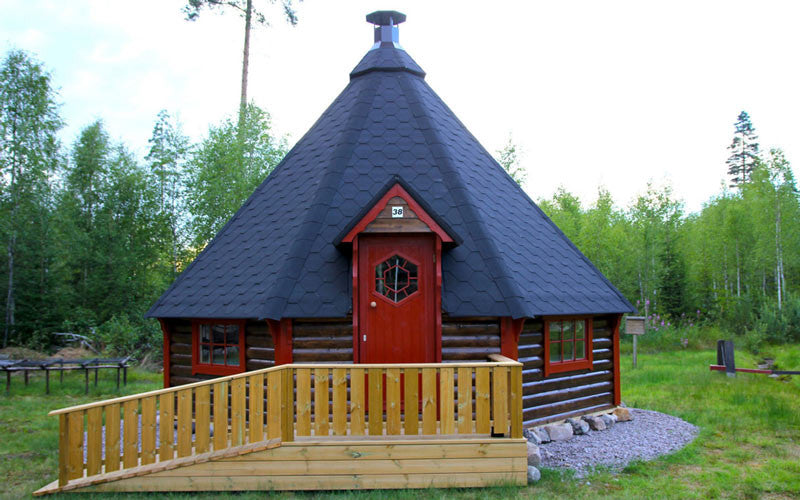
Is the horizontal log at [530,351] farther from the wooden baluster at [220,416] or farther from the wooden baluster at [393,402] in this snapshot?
the wooden baluster at [220,416]

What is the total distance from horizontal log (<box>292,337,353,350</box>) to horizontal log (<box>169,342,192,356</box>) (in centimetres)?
234

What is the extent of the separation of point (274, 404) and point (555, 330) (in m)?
4.61

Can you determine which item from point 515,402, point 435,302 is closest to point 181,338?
point 435,302

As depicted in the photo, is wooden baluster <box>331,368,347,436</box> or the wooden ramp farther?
wooden baluster <box>331,368,347,436</box>

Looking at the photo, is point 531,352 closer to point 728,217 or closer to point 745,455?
point 745,455

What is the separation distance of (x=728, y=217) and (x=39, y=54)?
31.1 metres

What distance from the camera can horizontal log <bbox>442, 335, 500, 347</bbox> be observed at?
7.66 meters

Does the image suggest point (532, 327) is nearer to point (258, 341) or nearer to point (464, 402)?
point (464, 402)

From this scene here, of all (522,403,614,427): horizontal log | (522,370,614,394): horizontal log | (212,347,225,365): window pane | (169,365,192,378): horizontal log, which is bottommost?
(522,403,614,427): horizontal log

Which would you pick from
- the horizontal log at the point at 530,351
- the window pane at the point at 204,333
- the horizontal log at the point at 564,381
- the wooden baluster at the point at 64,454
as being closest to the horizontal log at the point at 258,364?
the window pane at the point at 204,333

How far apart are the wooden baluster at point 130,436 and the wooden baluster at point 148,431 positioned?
81 mm

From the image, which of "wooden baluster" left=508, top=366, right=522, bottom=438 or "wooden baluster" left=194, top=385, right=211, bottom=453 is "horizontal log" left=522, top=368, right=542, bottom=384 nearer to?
"wooden baluster" left=508, top=366, right=522, bottom=438

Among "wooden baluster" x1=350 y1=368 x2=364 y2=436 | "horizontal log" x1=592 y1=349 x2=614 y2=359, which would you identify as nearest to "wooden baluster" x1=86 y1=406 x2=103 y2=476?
"wooden baluster" x1=350 y1=368 x2=364 y2=436

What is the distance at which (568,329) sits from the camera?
8812mm
